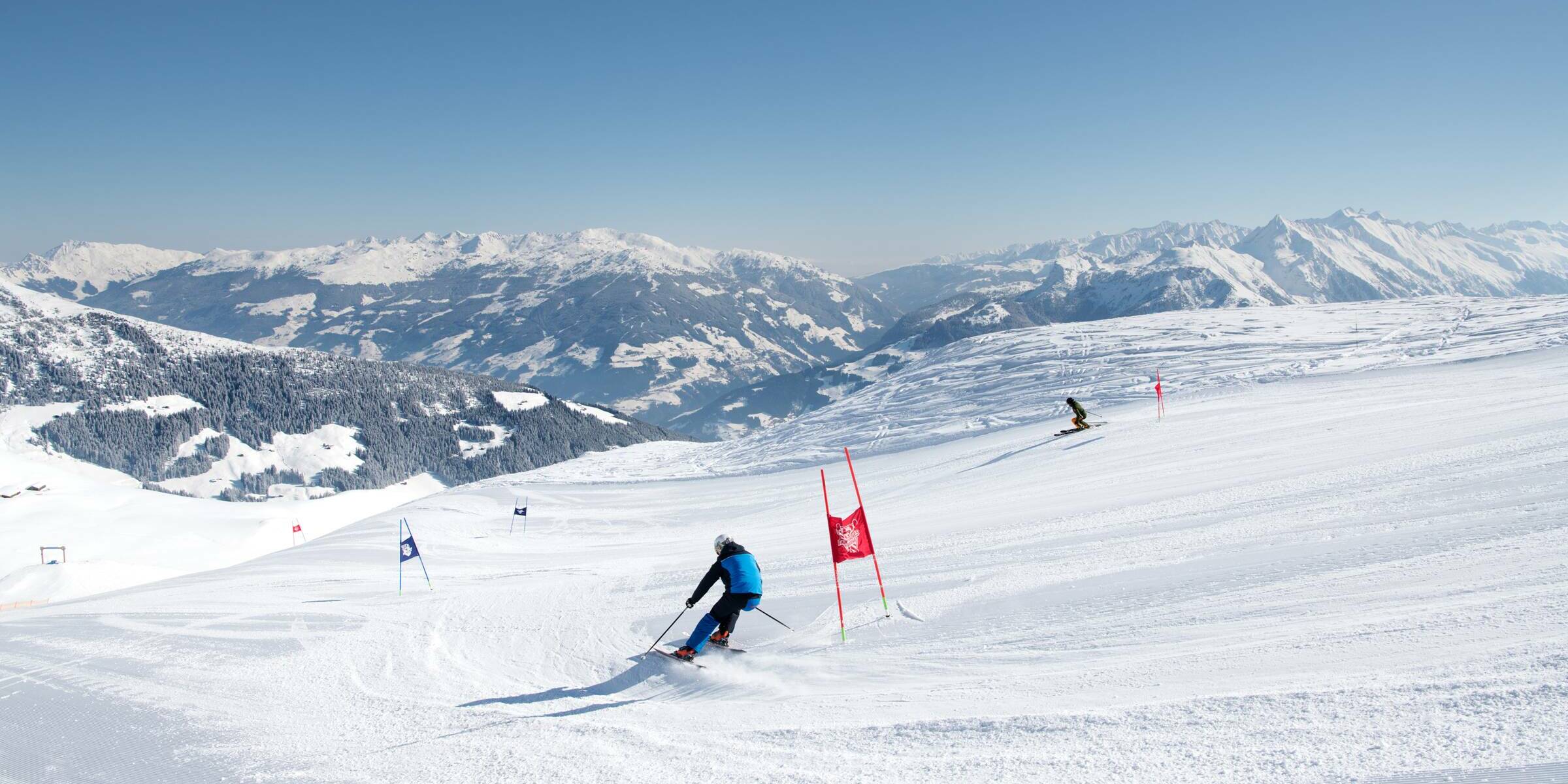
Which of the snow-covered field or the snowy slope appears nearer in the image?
the snowy slope

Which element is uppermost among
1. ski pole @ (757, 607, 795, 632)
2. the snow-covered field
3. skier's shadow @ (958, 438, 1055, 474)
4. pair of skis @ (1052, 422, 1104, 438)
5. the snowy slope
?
the snowy slope

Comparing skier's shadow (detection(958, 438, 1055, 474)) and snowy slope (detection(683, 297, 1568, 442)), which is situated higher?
snowy slope (detection(683, 297, 1568, 442))

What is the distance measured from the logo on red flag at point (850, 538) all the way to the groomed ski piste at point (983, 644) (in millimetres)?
871

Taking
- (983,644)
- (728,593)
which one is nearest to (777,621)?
(728,593)

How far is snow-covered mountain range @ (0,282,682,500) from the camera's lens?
140 metres

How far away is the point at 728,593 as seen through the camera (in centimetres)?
862

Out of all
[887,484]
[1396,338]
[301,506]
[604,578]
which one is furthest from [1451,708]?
[301,506]

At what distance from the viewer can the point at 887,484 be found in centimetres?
2645

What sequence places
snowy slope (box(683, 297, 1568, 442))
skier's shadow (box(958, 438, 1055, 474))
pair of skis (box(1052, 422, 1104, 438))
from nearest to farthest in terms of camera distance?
skier's shadow (box(958, 438, 1055, 474))
pair of skis (box(1052, 422, 1104, 438))
snowy slope (box(683, 297, 1568, 442))

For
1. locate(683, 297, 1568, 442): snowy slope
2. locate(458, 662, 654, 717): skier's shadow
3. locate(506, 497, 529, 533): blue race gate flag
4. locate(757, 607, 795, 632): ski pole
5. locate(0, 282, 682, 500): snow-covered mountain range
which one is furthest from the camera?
locate(0, 282, 682, 500): snow-covered mountain range

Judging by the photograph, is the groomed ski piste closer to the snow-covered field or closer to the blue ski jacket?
the blue ski jacket

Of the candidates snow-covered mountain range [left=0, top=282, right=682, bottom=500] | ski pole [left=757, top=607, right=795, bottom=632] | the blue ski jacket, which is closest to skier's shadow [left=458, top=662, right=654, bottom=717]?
the blue ski jacket

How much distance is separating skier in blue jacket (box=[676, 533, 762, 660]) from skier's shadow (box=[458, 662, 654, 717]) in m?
0.68

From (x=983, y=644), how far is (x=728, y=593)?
2999mm
